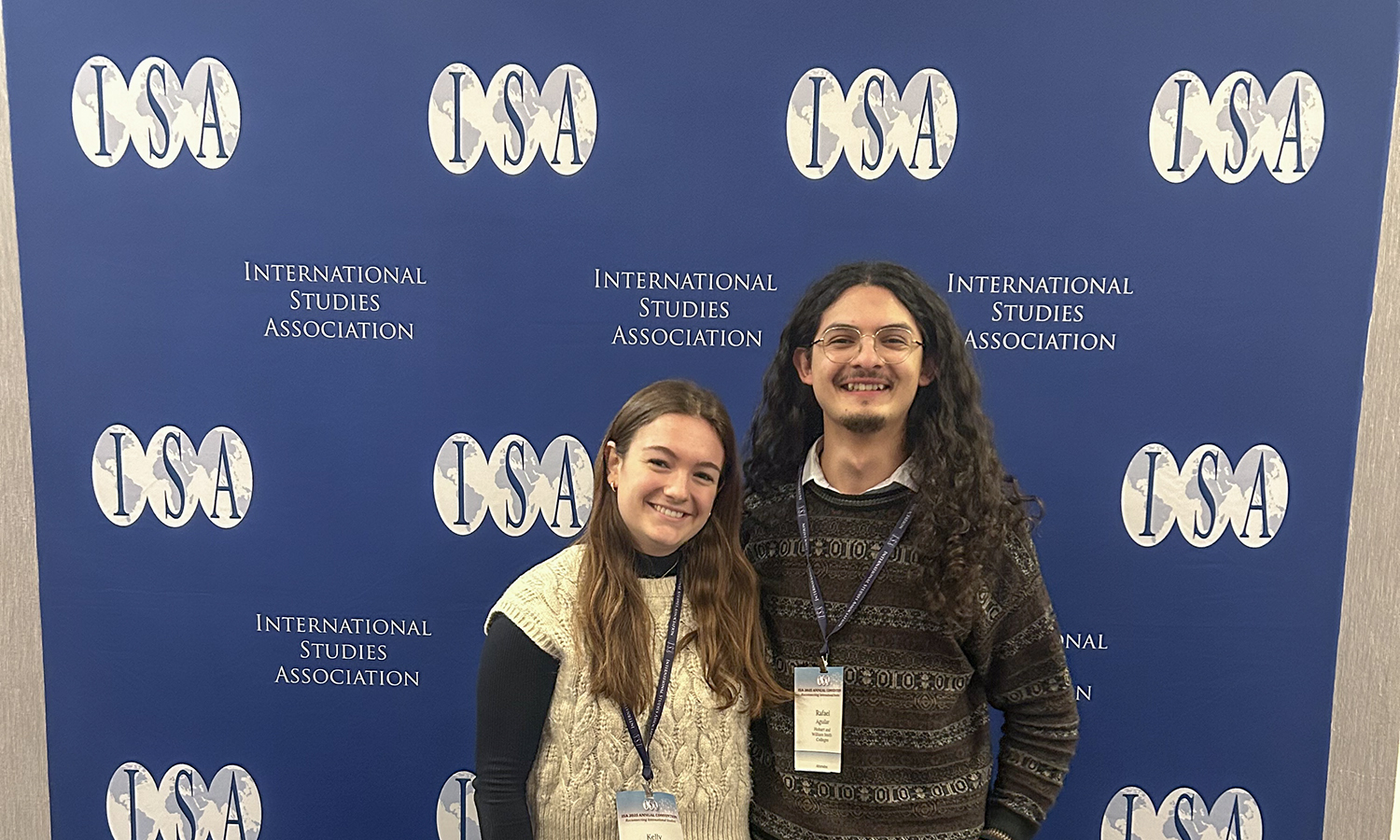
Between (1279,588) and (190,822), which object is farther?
(190,822)

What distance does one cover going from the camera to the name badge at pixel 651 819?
1.62 m

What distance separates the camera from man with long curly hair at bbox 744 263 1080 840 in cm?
164

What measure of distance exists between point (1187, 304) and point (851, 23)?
3.14 feet

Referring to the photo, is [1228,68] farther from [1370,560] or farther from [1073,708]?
[1073,708]

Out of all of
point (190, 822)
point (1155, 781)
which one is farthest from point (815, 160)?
point (190, 822)

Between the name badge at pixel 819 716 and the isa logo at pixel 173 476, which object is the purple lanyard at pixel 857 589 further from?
the isa logo at pixel 173 476

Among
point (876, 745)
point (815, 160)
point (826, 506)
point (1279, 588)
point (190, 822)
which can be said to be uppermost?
point (815, 160)

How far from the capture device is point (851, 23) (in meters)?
2.06

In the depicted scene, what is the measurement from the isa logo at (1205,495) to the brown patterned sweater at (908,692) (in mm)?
620

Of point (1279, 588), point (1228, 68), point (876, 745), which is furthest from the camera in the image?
point (1279, 588)

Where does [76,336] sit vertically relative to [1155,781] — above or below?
above

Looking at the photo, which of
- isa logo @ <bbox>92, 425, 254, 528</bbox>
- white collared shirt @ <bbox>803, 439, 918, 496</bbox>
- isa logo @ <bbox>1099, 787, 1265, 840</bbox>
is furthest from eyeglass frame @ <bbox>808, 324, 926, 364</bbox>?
isa logo @ <bbox>92, 425, 254, 528</bbox>

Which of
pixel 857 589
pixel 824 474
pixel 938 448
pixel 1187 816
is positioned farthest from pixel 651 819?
pixel 1187 816

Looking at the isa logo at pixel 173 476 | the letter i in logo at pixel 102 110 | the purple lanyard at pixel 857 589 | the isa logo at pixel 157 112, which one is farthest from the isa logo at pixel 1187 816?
the letter i in logo at pixel 102 110
